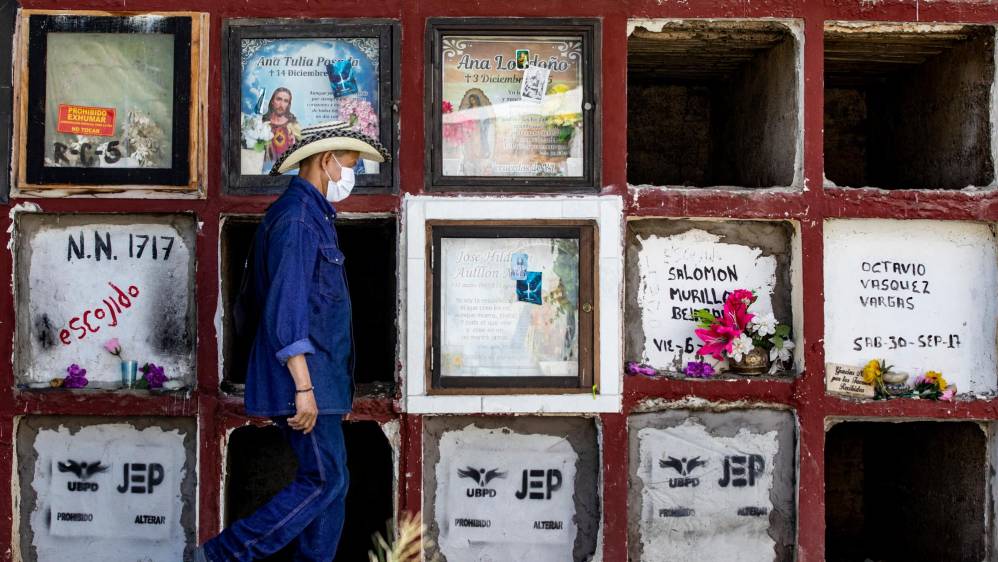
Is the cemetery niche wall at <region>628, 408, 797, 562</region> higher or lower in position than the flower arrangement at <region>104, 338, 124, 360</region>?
lower

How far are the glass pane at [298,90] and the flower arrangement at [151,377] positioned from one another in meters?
0.91

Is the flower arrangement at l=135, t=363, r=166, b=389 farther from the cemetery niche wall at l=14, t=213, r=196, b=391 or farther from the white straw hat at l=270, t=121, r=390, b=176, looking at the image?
the white straw hat at l=270, t=121, r=390, b=176

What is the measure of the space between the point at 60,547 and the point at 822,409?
10.7 feet

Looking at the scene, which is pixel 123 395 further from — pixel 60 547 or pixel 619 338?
pixel 619 338

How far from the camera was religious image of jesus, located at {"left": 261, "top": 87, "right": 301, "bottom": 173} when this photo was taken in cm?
429

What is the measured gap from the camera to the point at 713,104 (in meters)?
5.69

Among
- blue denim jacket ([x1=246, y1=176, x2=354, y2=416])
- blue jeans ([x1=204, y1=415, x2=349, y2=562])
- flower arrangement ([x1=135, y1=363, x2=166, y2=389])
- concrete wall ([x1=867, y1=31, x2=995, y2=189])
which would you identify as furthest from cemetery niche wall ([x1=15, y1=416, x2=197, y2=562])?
concrete wall ([x1=867, y1=31, x2=995, y2=189])

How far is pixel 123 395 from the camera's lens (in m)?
4.21

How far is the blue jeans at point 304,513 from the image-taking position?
348 centimetres

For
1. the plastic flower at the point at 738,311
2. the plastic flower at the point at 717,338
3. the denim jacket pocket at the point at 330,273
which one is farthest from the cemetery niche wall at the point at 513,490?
the denim jacket pocket at the point at 330,273

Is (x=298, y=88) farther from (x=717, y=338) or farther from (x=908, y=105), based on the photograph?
(x=908, y=105)

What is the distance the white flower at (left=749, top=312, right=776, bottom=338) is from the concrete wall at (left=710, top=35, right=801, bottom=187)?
1.98ft

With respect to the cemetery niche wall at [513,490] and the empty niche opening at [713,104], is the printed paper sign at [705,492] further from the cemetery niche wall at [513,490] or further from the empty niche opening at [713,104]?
the empty niche opening at [713,104]

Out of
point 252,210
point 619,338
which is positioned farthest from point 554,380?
point 252,210
